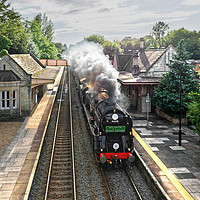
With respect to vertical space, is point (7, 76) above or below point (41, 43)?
below

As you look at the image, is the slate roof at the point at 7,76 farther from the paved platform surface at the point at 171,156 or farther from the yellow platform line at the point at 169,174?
the yellow platform line at the point at 169,174

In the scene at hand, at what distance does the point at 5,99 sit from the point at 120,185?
47.8 feet

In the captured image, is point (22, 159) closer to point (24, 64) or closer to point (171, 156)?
point (171, 156)

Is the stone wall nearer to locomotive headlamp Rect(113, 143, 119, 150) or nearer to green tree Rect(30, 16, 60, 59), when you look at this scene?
locomotive headlamp Rect(113, 143, 119, 150)

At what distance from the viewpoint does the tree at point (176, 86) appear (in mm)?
21312

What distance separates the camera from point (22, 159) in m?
13.1

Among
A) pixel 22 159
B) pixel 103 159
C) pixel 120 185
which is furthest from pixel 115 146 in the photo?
pixel 22 159

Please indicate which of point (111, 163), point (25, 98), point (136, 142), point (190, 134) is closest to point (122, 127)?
point (111, 163)

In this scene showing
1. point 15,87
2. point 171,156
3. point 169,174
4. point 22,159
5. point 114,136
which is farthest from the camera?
point 15,87

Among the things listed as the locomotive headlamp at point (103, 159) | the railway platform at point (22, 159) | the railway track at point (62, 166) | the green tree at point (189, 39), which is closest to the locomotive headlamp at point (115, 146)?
the locomotive headlamp at point (103, 159)

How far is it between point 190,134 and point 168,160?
5967 mm

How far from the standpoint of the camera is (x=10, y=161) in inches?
509

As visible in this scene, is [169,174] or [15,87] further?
[15,87]

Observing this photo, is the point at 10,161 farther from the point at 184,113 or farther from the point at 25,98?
the point at 184,113
